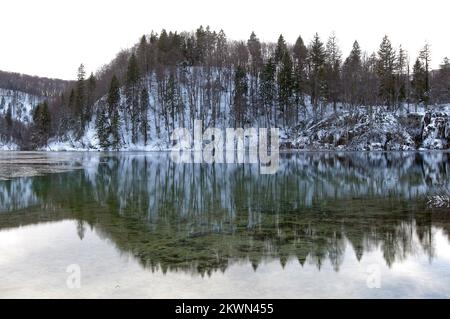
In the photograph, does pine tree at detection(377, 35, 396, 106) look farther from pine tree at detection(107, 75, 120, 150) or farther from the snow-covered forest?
pine tree at detection(107, 75, 120, 150)

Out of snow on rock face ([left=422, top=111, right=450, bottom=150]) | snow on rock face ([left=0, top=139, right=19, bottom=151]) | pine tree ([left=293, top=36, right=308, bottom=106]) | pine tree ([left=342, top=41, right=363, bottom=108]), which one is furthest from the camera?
snow on rock face ([left=0, top=139, right=19, bottom=151])

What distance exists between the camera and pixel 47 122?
358ft

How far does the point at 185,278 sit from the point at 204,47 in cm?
11101

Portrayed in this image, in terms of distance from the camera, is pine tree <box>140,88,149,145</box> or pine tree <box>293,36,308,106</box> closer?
pine tree <box>140,88,149,145</box>

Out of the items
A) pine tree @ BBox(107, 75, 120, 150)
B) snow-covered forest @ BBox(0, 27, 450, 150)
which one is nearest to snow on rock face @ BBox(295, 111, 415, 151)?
snow-covered forest @ BBox(0, 27, 450, 150)

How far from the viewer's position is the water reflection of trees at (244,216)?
10.2 metres

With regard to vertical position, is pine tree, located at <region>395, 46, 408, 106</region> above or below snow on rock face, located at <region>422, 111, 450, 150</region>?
above

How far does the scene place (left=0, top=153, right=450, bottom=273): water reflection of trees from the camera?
1018 cm

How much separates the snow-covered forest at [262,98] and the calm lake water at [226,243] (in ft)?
198

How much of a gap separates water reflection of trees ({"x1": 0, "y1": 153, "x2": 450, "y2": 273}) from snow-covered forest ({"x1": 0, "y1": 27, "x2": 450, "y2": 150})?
180 ft

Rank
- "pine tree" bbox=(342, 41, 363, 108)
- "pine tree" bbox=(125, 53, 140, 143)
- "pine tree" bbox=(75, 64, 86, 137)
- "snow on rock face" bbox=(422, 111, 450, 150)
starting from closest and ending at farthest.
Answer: "snow on rock face" bbox=(422, 111, 450, 150) → "pine tree" bbox=(342, 41, 363, 108) → "pine tree" bbox=(125, 53, 140, 143) → "pine tree" bbox=(75, 64, 86, 137)

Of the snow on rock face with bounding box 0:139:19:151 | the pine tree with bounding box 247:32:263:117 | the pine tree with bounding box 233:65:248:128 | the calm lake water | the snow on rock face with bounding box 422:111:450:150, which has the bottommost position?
the calm lake water
